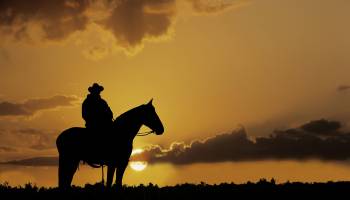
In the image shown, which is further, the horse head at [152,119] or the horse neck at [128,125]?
the horse head at [152,119]

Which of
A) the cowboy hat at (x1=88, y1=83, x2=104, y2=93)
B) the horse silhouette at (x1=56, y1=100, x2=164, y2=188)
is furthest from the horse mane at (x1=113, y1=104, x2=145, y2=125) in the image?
the cowboy hat at (x1=88, y1=83, x2=104, y2=93)

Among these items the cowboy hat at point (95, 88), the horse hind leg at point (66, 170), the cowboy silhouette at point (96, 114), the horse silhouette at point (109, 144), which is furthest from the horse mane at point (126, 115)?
the horse hind leg at point (66, 170)

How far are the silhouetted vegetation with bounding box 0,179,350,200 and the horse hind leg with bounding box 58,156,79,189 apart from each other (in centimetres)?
249

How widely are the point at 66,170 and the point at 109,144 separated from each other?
2.22 metres

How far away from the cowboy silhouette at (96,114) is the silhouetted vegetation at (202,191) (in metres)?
2.69

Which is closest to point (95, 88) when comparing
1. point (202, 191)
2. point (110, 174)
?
point (110, 174)

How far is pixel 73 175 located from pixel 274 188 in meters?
8.03

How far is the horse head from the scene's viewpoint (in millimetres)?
22594

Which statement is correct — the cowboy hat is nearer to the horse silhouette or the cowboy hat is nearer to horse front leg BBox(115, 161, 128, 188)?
the horse silhouette

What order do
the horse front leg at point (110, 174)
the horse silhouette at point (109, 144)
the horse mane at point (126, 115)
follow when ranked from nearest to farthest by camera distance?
1. the horse front leg at point (110, 174)
2. the horse silhouette at point (109, 144)
3. the horse mane at point (126, 115)

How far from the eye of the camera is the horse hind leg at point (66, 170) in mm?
23266

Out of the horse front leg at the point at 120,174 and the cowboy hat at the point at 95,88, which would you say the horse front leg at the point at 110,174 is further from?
the cowboy hat at the point at 95,88

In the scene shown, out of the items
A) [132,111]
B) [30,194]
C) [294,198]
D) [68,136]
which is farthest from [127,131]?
[294,198]

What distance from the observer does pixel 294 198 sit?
58.3ft
